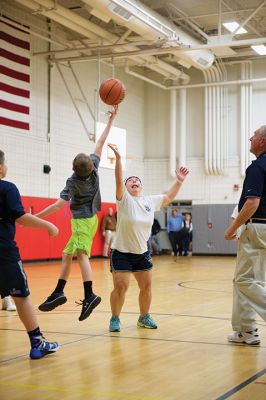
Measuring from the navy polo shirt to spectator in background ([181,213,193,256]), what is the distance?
58.7ft

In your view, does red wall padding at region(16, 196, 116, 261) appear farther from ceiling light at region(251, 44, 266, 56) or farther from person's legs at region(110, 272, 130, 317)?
person's legs at region(110, 272, 130, 317)

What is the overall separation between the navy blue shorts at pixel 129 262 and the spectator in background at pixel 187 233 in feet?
55.9

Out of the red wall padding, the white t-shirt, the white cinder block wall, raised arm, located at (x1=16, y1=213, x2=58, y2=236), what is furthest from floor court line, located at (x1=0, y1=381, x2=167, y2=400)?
the white cinder block wall

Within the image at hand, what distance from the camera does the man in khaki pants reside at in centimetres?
552

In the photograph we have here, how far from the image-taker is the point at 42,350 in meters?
5.25

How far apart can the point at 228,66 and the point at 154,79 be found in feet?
9.86

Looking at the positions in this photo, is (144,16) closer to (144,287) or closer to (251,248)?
(144,287)

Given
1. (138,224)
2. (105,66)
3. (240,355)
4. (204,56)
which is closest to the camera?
(240,355)

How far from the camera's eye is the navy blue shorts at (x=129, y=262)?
646cm

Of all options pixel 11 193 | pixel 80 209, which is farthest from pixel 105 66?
pixel 11 193

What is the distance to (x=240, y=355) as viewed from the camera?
17.5 feet

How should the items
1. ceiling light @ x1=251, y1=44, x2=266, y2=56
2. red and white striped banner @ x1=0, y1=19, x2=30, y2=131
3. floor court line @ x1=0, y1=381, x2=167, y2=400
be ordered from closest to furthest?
1. floor court line @ x1=0, y1=381, x2=167, y2=400
2. red and white striped banner @ x1=0, y1=19, x2=30, y2=131
3. ceiling light @ x1=251, y1=44, x2=266, y2=56

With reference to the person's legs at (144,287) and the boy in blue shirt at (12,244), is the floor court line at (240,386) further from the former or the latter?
the person's legs at (144,287)

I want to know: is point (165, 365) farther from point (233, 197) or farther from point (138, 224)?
point (233, 197)
